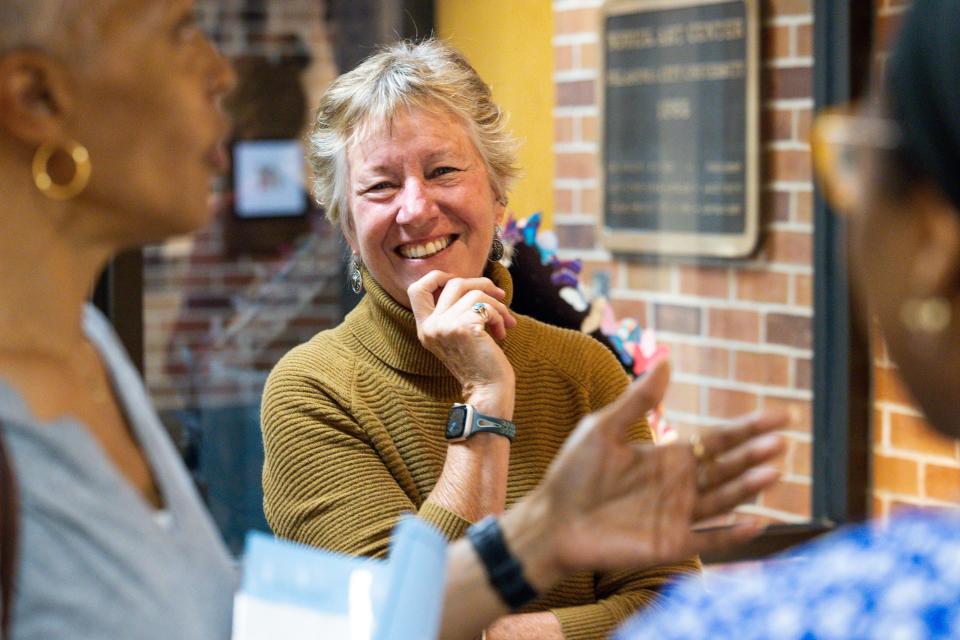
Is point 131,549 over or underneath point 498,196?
underneath

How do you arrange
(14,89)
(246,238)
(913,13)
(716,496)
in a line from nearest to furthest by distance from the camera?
(913,13) < (14,89) < (716,496) < (246,238)

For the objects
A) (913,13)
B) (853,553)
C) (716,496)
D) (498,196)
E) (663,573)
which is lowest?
(663,573)

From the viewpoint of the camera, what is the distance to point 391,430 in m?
2.11

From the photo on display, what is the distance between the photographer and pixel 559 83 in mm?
3605

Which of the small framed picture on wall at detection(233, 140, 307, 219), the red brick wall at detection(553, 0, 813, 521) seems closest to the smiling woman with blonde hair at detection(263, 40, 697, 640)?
the small framed picture on wall at detection(233, 140, 307, 219)

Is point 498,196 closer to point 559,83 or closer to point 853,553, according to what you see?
point 559,83

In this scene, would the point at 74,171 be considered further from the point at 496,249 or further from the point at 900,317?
the point at 496,249

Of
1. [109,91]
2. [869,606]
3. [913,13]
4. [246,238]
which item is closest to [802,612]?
[869,606]

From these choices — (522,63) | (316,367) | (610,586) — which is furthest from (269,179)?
(610,586)

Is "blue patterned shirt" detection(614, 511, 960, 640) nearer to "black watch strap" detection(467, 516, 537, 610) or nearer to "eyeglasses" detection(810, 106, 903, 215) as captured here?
"eyeglasses" detection(810, 106, 903, 215)

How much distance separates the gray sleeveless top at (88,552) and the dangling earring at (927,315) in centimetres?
56

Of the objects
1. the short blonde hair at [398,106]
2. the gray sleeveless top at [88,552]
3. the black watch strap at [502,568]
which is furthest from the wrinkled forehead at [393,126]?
the gray sleeveless top at [88,552]

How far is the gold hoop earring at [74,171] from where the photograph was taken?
942 mm

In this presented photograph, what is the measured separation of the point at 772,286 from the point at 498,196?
1402 mm
